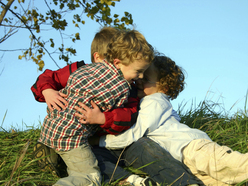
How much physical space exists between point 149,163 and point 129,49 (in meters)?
1.15

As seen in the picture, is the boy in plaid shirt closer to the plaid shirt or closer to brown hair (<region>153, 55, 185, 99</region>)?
the plaid shirt

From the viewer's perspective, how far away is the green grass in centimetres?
254

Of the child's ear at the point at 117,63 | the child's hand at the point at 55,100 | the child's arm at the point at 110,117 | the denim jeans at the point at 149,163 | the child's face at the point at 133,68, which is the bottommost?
the denim jeans at the point at 149,163

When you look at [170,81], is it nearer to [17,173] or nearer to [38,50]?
[17,173]

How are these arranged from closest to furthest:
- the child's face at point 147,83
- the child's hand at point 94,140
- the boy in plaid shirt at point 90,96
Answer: the boy in plaid shirt at point 90,96, the child's hand at point 94,140, the child's face at point 147,83

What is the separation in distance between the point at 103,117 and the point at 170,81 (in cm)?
121

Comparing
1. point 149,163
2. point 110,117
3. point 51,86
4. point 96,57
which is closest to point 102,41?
point 96,57

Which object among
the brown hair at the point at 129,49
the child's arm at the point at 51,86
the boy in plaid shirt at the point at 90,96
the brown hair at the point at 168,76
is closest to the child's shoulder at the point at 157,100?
the brown hair at the point at 168,76

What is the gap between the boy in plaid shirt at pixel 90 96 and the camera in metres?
2.48

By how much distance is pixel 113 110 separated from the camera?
8.71 feet

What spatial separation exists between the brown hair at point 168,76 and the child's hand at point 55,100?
129 centimetres

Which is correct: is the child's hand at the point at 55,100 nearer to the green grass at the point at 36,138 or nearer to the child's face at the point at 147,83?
the green grass at the point at 36,138

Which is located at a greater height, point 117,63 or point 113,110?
point 117,63

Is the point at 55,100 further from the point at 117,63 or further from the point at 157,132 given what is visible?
the point at 157,132
